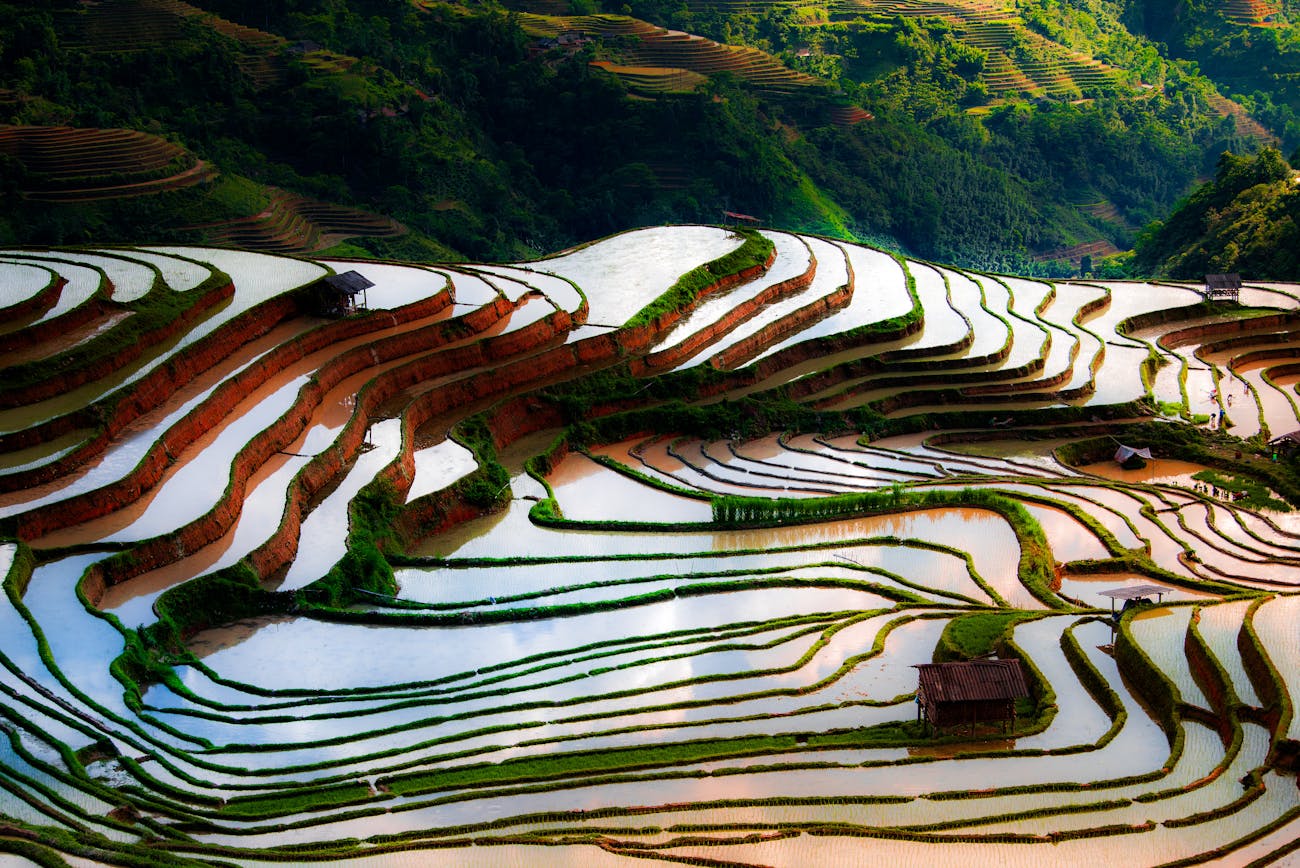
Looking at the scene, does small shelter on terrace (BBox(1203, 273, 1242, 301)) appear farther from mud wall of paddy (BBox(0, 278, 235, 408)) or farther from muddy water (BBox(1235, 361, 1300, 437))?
mud wall of paddy (BBox(0, 278, 235, 408))

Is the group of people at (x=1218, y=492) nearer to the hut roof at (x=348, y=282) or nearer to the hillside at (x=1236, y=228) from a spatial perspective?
the hut roof at (x=348, y=282)

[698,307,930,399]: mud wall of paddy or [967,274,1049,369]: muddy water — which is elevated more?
[967,274,1049,369]: muddy water

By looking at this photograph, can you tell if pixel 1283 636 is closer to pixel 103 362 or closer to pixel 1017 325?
pixel 103 362

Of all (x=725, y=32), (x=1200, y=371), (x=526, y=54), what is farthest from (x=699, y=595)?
(x=725, y=32)

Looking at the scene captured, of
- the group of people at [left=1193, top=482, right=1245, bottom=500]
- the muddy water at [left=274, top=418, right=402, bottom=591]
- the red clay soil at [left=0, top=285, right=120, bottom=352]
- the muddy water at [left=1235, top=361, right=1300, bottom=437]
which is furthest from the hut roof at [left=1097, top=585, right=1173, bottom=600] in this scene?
the red clay soil at [left=0, top=285, right=120, bottom=352]

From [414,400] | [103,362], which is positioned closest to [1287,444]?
[414,400]

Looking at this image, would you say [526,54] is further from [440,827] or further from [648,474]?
[440,827]
